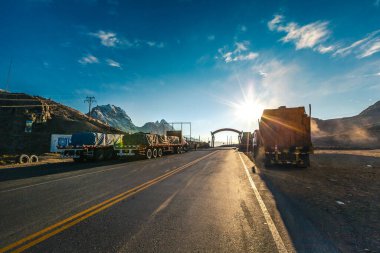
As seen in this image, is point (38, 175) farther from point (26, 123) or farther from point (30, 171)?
point (26, 123)

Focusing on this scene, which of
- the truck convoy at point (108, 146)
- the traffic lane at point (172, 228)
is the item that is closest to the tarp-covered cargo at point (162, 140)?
the truck convoy at point (108, 146)

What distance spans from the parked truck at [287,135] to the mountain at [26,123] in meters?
53.8

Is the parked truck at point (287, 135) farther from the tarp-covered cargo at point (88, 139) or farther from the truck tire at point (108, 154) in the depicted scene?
the truck tire at point (108, 154)

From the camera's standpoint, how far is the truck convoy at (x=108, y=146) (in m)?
22.8

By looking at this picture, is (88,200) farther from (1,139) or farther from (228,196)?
(1,139)

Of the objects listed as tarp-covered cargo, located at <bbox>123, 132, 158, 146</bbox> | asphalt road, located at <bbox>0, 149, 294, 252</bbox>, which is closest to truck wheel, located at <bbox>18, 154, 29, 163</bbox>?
tarp-covered cargo, located at <bbox>123, 132, 158, 146</bbox>

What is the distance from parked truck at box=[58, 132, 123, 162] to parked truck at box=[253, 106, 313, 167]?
14930 millimetres

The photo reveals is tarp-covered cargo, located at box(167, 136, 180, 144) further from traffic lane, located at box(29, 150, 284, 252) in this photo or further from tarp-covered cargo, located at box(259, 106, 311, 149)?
traffic lane, located at box(29, 150, 284, 252)

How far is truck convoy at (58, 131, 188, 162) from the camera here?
22750mm

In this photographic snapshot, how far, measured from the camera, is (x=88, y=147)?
22625 millimetres

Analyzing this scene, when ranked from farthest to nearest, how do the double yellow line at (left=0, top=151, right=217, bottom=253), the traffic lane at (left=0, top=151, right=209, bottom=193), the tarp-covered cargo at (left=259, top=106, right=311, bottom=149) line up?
the tarp-covered cargo at (left=259, top=106, right=311, bottom=149), the traffic lane at (left=0, top=151, right=209, bottom=193), the double yellow line at (left=0, top=151, right=217, bottom=253)

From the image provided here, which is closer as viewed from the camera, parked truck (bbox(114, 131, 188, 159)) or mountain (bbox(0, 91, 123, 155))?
parked truck (bbox(114, 131, 188, 159))

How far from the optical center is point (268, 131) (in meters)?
17.7

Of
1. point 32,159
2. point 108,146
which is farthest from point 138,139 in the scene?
point 32,159
